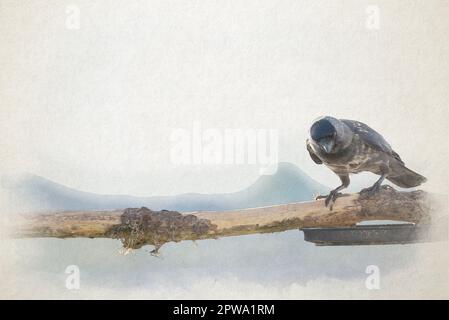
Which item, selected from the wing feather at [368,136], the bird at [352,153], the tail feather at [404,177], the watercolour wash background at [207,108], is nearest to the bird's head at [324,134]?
the bird at [352,153]

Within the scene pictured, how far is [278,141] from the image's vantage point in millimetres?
3291

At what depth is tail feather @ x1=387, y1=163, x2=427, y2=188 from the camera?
9.65 feet

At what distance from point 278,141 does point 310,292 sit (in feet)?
2.90

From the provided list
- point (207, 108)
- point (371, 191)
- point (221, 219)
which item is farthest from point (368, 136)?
point (207, 108)

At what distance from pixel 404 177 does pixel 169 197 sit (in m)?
1.29

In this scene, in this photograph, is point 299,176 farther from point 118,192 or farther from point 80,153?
point 80,153

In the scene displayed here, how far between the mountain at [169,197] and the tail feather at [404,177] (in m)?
0.43

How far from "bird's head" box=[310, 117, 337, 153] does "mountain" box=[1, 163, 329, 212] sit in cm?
60

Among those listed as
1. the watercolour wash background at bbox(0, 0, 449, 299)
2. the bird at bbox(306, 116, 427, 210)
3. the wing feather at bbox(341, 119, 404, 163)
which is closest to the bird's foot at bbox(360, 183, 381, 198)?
the bird at bbox(306, 116, 427, 210)

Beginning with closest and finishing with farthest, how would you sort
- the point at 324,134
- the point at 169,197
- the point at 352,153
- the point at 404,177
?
1. the point at 324,134
2. the point at 352,153
3. the point at 404,177
4. the point at 169,197

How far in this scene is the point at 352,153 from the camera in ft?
9.14

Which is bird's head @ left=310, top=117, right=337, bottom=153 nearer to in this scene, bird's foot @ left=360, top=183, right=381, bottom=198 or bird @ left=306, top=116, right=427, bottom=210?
bird @ left=306, top=116, right=427, bottom=210

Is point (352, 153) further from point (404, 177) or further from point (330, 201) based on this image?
point (404, 177)
